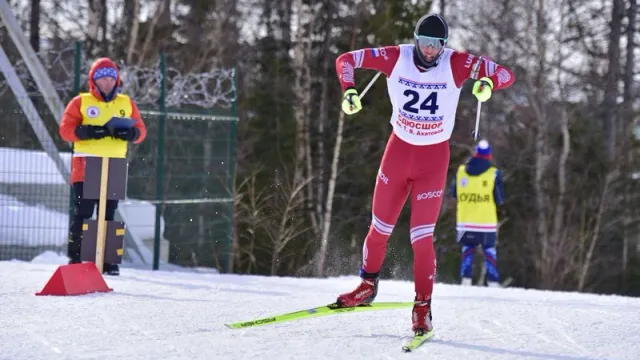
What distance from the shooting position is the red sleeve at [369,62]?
19.4 ft

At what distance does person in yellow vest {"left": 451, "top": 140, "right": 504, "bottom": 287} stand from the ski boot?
227 inches

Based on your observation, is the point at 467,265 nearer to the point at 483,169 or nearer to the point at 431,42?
the point at 483,169

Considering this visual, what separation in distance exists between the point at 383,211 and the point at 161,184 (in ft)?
17.8

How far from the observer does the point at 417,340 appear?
17.7 ft

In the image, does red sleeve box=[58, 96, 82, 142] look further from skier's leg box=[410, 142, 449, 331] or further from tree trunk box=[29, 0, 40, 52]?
tree trunk box=[29, 0, 40, 52]

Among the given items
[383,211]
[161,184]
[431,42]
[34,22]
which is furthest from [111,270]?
[34,22]

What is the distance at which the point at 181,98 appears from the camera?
482 inches

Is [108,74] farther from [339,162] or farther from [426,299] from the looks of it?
[339,162]

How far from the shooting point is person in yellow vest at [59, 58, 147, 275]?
8.43 metres

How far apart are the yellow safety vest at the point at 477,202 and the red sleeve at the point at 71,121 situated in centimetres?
502

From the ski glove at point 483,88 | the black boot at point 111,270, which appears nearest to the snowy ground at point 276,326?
the black boot at point 111,270

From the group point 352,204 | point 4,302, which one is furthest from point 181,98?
point 352,204

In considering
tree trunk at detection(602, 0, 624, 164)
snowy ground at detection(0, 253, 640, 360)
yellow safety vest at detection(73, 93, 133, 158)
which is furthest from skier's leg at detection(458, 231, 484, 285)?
tree trunk at detection(602, 0, 624, 164)

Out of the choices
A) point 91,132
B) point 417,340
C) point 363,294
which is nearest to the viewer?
point 417,340
